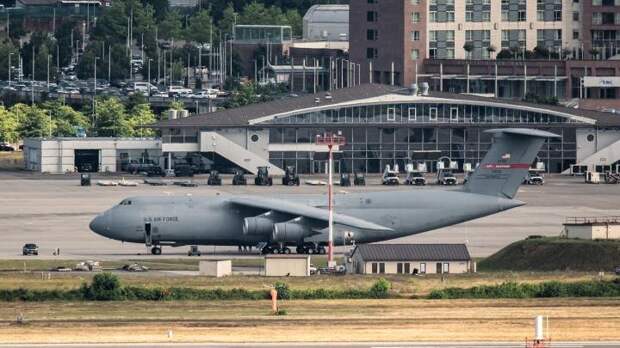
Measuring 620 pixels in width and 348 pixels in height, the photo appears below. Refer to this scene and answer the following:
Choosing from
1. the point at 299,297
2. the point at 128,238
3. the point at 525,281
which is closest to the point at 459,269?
the point at 525,281

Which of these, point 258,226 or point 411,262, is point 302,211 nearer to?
point 258,226

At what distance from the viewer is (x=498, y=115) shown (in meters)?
176

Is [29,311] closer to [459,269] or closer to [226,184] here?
[459,269]

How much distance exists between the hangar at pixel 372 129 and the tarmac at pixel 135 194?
478cm

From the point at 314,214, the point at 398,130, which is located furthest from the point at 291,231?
the point at 398,130

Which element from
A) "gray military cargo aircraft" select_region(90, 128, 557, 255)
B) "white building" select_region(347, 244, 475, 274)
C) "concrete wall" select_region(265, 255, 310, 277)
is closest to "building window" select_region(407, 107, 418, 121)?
"gray military cargo aircraft" select_region(90, 128, 557, 255)

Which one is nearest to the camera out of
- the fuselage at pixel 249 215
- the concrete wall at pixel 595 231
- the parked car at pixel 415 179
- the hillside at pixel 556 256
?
the hillside at pixel 556 256

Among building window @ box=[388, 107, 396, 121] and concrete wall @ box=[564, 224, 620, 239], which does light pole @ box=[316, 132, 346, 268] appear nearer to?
concrete wall @ box=[564, 224, 620, 239]

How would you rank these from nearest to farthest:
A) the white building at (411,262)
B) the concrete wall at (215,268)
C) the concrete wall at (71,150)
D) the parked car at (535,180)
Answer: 1. the concrete wall at (215,268)
2. the white building at (411,262)
3. the parked car at (535,180)
4. the concrete wall at (71,150)

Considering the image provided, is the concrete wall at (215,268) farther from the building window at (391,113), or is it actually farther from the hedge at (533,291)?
the building window at (391,113)

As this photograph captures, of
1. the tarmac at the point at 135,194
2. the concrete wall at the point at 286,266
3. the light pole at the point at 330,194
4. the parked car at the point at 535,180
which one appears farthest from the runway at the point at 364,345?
the parked car at the point at 535,180

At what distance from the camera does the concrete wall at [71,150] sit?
181 m

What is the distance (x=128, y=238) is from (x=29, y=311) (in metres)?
27.1

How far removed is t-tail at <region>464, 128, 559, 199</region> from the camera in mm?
110812
